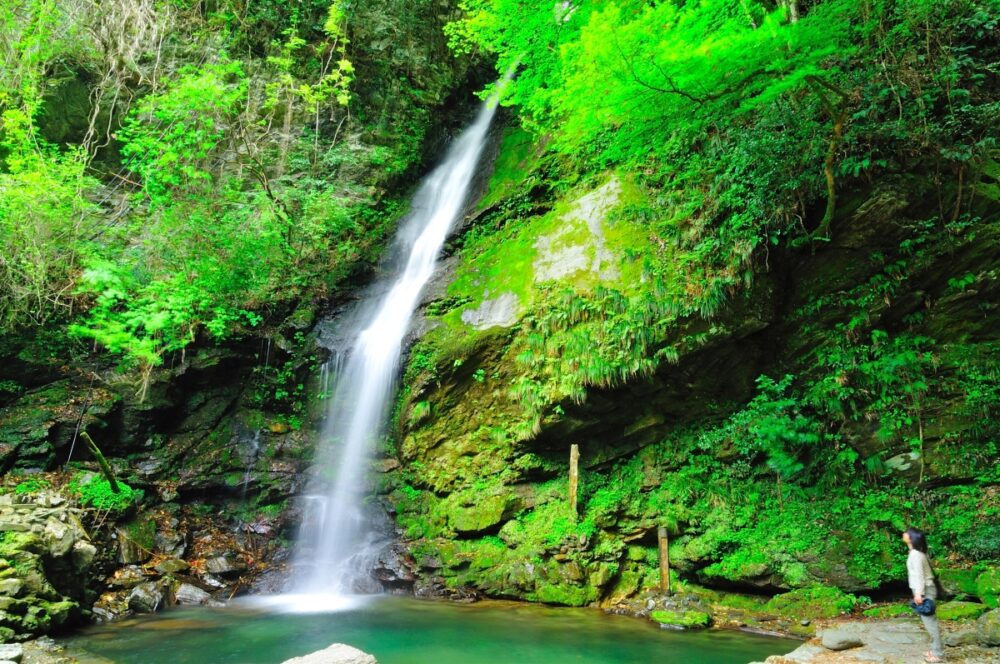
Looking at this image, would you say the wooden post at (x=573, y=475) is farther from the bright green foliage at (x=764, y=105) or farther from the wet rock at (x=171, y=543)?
the wet rock at (x=171, y=543)

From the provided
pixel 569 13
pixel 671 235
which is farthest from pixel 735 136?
pixel 569 13

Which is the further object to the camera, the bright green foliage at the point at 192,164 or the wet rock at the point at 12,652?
the bright green foliage at the point at 192,164

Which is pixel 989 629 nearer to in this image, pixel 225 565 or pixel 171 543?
pixel 225 565

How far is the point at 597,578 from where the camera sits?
26.7 feet

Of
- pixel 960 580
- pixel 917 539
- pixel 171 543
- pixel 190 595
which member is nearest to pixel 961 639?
pixel 917 539

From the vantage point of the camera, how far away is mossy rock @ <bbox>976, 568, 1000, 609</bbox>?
19.3ft

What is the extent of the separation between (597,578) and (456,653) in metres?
2.71

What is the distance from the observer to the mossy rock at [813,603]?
6.78m

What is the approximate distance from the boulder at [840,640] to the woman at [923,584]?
0.71m

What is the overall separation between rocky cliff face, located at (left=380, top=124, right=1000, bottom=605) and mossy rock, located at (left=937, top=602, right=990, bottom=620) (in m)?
0.70

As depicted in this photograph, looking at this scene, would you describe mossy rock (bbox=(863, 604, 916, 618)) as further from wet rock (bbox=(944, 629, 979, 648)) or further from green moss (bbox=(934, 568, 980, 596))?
wet rock (bbox=(944, 629, 979, 648))

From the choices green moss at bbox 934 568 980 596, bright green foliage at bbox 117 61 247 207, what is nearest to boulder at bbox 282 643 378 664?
green moss at bbox 934 568 980 596

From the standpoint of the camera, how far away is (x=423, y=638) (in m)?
6.82

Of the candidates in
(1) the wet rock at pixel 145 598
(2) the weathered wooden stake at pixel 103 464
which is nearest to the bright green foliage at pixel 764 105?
(1) the wet rock at pixel 145 598
